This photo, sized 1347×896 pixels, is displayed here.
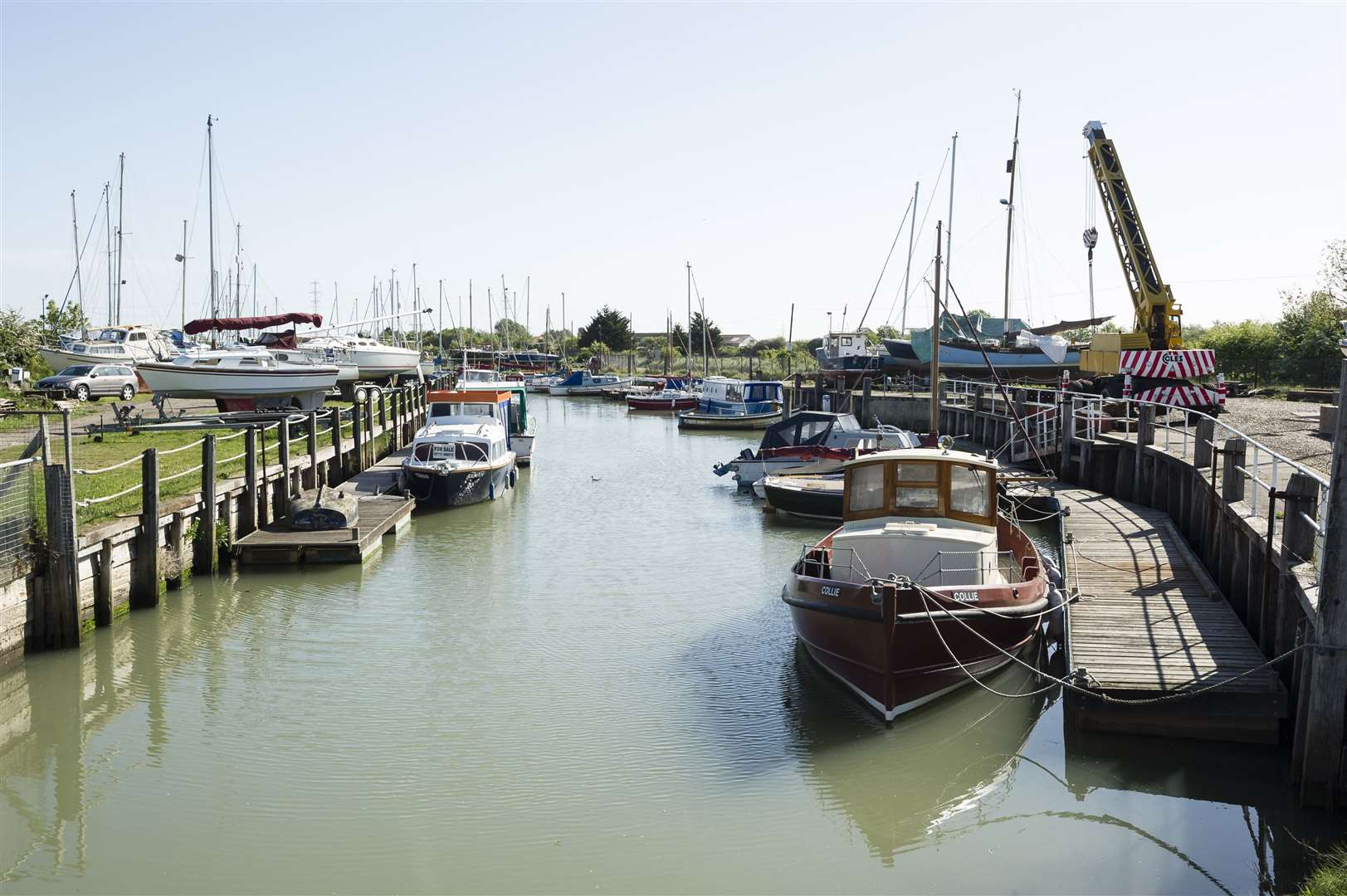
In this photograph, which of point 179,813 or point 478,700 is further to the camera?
point 478,700

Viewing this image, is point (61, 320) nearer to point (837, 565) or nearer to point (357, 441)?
point (357, 441)

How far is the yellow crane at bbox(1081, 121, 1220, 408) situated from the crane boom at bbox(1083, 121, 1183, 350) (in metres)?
0.02

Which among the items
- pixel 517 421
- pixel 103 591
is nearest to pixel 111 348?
pixel 517 421

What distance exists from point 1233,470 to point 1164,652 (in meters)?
3.67

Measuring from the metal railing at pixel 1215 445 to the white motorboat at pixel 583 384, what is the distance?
186 ft

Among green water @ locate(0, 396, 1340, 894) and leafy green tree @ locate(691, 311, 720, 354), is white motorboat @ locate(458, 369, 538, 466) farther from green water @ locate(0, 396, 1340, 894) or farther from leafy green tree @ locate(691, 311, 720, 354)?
leafy green tree @ locate(691, 311, 720, 354)

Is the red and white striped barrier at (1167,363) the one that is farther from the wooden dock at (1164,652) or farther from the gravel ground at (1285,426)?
the wooden dock at (1164,652)

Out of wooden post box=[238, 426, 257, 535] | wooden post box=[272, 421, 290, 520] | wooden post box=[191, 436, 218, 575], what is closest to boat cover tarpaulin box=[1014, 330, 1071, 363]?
wooden post box=[272, 421, 290, 520]

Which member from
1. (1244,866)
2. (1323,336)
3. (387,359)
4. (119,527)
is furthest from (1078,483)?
(387,359)

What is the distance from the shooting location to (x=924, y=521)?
45.0ft

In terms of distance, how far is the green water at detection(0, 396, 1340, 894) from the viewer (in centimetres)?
939

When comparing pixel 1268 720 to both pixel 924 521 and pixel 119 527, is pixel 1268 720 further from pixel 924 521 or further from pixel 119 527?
pixel 119 527

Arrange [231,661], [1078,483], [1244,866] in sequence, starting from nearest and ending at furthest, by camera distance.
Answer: [1244,866], [231,661], [1078,483]

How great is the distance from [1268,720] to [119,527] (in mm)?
14253
